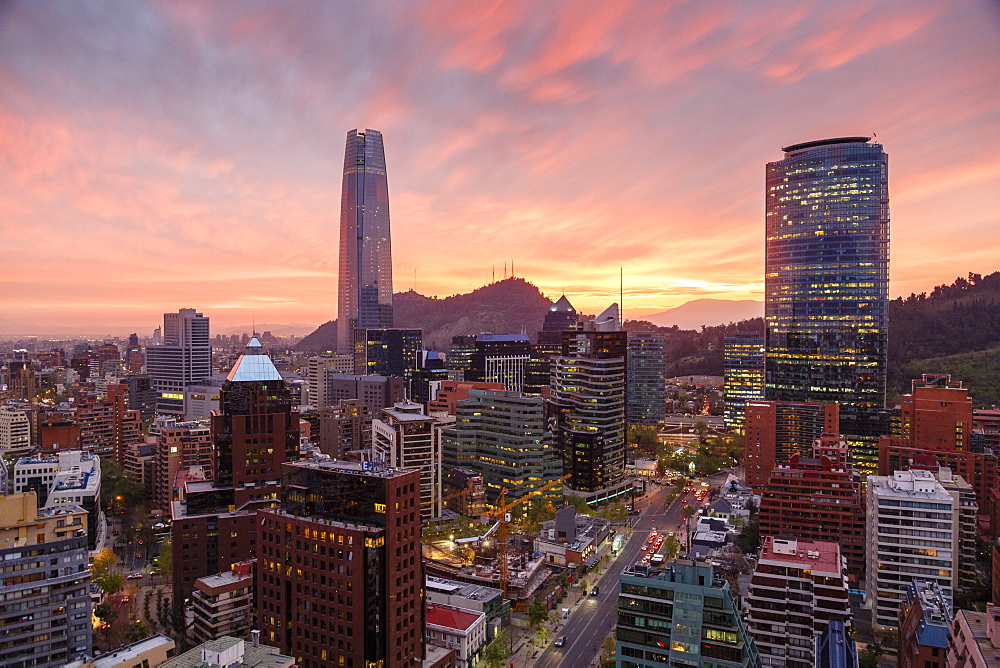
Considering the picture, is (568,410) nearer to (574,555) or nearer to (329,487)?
(574,555)

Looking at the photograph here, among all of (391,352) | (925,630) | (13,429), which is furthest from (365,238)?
(925,630)

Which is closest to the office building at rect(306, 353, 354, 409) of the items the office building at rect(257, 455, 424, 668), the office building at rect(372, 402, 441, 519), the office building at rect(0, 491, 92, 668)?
the office building at rect(372, 402, 441, 519)

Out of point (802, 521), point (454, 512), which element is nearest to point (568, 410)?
point (454, 512)

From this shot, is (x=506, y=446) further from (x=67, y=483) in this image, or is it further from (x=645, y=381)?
(x=645, y=381)

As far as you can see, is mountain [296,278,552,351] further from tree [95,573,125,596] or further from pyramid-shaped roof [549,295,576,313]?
tree [95,573,125,596]

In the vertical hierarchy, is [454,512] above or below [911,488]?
below

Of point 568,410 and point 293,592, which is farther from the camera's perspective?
point 568,410

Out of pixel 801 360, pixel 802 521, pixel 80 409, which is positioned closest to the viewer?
pixel 802 521

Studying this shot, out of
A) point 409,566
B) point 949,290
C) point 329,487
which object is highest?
point 949,290
